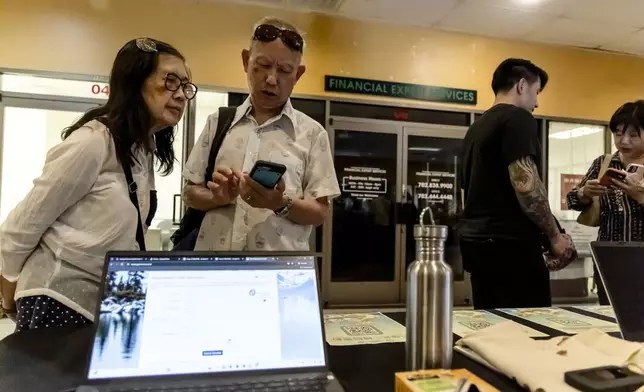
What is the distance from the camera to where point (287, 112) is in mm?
1423

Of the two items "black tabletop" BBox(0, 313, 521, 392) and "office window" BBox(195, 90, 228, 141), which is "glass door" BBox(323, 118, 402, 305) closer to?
"office window" BBox(195, 90, 228, 141)

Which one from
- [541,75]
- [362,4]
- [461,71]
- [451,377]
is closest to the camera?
[451,377]

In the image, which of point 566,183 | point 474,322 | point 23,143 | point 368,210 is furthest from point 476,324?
point 566,183

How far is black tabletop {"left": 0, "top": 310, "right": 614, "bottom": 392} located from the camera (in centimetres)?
76

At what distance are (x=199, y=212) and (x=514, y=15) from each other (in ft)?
12.7

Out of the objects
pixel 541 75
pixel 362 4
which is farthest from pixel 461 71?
pixel 541 75

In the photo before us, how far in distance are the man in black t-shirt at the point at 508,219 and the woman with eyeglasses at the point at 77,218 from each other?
121 centimetres

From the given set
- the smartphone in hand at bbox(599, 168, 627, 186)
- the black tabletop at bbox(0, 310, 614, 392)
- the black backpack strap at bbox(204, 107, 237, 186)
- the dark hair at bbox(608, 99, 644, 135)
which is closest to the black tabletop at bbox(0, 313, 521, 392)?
the black tabletop at bbox(0, 310, 614, 392)

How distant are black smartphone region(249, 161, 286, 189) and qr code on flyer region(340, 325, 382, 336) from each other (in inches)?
15.2

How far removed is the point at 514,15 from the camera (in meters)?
4.25

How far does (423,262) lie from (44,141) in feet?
13.5

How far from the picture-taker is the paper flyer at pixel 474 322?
1099 millimetres

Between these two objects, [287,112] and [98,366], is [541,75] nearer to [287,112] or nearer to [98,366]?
[287,112]

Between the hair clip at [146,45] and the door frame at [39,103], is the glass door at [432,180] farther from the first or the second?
the hair clip at [146,45]
